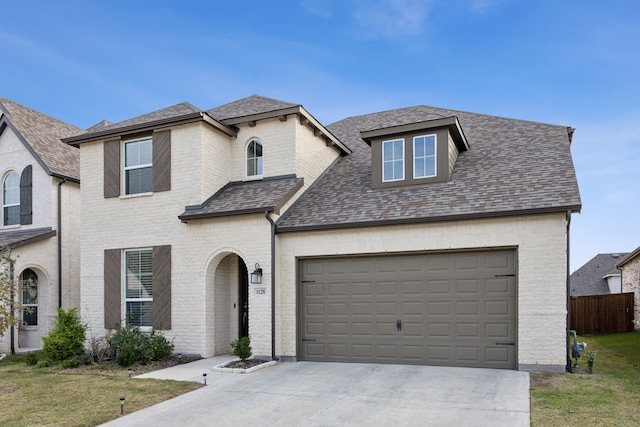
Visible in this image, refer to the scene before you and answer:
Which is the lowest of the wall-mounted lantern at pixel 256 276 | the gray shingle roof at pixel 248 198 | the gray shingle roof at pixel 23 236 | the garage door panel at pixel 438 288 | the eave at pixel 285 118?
the garage door panel at pixel 438 288

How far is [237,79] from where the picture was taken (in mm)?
21219

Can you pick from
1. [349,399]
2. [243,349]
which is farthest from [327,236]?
[349,399]

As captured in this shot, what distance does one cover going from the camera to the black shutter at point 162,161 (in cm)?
1403

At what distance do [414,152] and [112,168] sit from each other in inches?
349

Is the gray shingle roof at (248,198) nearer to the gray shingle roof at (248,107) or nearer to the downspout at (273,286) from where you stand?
the downspout at (273,286)

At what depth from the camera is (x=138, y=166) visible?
47.8 ft

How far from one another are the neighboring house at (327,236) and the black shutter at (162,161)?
0.15ft

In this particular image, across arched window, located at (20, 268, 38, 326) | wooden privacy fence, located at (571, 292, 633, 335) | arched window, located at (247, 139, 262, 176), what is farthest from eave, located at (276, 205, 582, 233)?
wooden privacy fence, located at (571, 292, 633, 335)

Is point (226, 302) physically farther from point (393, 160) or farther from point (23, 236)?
point (23, 236)

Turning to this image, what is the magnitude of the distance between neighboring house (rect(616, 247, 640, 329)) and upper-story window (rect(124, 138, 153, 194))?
A: 2158 cm

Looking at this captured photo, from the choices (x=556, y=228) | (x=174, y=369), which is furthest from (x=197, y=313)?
(x=556, y=228)

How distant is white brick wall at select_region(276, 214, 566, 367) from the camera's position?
10.5 meters

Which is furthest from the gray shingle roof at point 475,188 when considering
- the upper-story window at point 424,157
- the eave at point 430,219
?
the upper-story window at point 424,157

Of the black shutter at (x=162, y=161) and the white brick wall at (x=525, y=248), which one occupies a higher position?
the black shutter at (x=162, y=161)
